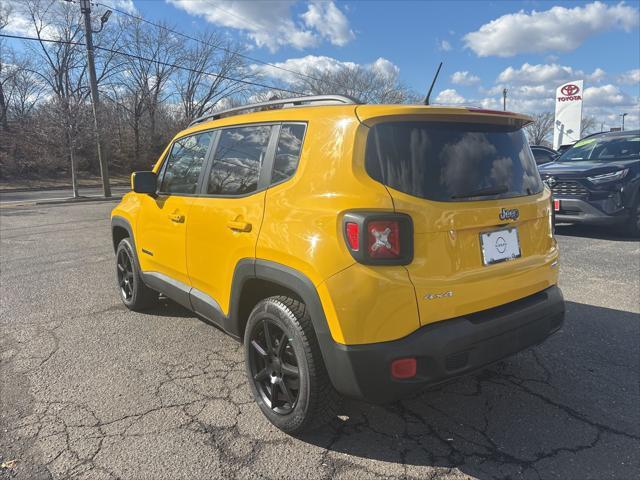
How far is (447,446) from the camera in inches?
94.7

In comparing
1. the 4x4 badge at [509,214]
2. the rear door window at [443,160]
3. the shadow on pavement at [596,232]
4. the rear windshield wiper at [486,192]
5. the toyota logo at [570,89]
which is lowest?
the shadow on pavement at [596,232]

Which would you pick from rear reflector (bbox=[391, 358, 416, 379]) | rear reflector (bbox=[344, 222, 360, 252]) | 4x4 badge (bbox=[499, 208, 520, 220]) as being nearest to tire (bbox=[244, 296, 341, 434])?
rear reflector (bbox=[391, 358, 416, 379])

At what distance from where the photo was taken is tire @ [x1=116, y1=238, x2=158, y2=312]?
4382 mm

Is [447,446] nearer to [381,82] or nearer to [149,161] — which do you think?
[149,161]

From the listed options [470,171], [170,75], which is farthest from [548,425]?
[170,75]

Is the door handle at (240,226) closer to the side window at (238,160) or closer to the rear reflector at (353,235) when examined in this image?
the side window at (238,160)

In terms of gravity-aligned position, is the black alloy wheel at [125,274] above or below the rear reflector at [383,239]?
below

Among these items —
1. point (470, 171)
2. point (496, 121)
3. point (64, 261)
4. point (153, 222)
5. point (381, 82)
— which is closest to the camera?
point (470, 171)

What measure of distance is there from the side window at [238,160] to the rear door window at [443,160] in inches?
34.1

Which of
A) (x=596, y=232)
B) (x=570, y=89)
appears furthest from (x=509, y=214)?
(x=570, y=89)

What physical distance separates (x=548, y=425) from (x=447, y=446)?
643 millimetres

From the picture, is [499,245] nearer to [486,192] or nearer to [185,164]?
[486,192]

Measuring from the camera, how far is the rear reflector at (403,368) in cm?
205

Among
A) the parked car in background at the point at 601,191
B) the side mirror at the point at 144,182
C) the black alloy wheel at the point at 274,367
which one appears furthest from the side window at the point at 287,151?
the parked car in background at the point at 601,191
